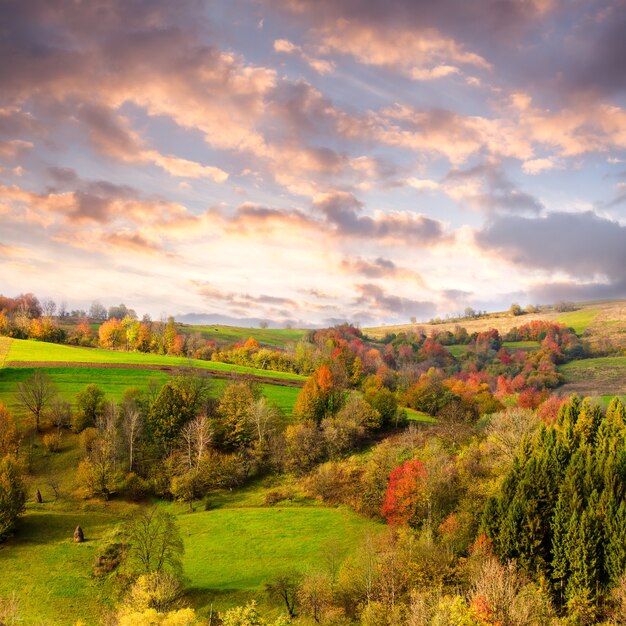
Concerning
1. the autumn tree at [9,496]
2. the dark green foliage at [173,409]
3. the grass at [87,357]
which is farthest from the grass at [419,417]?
the autumn tree at [9,496]

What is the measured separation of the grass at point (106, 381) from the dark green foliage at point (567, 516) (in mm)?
59980

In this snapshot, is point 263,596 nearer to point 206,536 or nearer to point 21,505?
point 206,536

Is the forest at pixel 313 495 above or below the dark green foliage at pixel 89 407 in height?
below

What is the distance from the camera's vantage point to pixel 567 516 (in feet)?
181

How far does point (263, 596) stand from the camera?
182ft

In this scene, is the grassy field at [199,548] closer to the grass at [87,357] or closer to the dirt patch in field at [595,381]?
the grass at [87,357]

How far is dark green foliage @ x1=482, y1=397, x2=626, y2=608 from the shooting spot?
51156 millimetres

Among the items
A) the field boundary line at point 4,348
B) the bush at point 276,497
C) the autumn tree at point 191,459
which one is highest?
the field boundary line at point 4,348

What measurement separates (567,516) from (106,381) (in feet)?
339

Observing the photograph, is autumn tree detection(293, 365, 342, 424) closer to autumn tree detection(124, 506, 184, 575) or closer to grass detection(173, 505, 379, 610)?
grass detection(173, 505, 379, 610)

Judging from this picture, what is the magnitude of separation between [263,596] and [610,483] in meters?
42.9

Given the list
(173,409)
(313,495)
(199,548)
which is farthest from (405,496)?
(173,409)

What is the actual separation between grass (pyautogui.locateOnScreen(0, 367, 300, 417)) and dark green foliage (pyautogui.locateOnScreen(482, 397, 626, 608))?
5998 centimetres

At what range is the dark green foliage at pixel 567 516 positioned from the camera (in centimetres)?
5116
